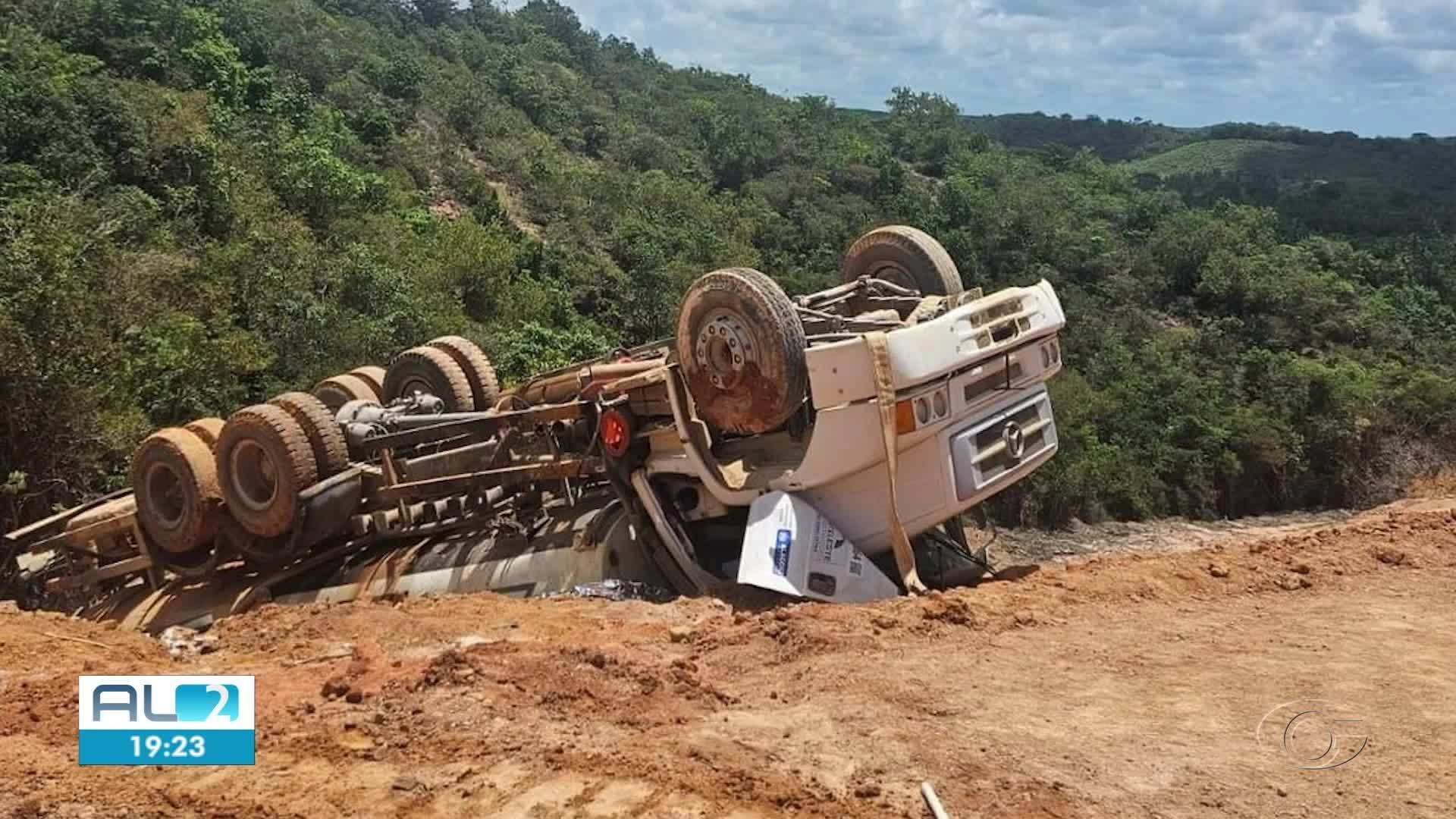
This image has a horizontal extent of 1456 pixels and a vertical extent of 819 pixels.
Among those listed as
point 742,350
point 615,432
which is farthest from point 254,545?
point 742,350

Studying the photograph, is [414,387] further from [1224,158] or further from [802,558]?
[1224,158]

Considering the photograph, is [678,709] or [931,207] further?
[931,207]

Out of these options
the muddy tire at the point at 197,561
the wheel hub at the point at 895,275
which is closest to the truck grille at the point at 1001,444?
the wheel hub at the point at 895,275

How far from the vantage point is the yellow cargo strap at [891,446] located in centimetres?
533

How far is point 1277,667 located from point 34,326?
1044cm

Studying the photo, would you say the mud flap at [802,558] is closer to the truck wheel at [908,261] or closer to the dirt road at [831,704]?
the dirt road at [831,704]

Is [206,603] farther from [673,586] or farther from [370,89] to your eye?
[370,89]

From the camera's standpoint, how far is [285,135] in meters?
32.8

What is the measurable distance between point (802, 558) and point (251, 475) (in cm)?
346

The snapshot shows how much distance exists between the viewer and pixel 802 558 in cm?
551

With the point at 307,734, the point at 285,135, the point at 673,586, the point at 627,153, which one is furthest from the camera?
the point at 627,153

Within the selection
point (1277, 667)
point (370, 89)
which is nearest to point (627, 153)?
point (370, 89)

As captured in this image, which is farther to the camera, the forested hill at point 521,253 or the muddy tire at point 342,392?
the forested hill at point 521,253

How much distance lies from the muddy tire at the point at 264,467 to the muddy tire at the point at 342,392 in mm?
1185
